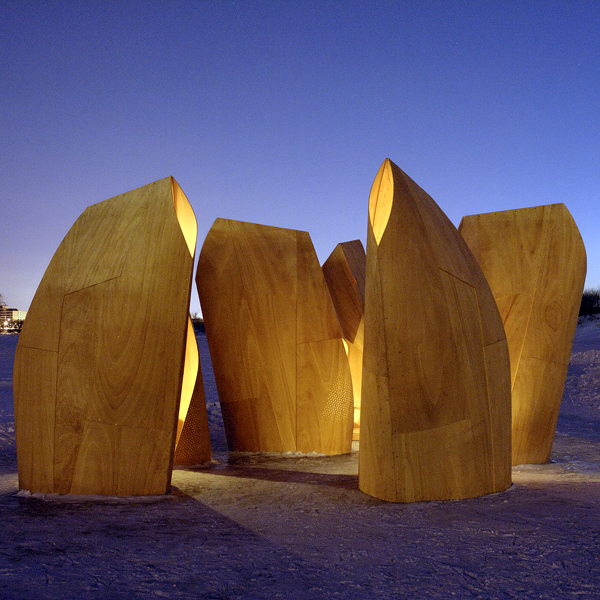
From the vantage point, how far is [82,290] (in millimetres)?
4703

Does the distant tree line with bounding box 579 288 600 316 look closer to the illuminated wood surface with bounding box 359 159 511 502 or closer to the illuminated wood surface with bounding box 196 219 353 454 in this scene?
the illuminated wood surface with bounding box 196 219 353 454

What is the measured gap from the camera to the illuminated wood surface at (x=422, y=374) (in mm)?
4078

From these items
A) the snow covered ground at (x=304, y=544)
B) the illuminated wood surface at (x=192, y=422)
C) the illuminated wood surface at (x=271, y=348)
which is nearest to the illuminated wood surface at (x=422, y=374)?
the snow covered ground at (x=304, y=544)

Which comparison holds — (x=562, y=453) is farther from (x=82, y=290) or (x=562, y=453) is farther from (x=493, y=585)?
(x=82, y=290)

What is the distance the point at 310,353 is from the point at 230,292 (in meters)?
1.48

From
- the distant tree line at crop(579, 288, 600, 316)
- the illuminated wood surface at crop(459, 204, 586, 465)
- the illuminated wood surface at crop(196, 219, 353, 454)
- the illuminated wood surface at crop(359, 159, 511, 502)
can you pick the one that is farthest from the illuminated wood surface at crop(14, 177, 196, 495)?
the distant tree line at crop(579, 288, 600, 316)

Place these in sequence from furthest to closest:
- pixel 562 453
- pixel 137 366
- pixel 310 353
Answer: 1. pixel 310 353
2. pixel 562 453
3. pixel 137 366

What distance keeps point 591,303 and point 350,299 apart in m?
20.3

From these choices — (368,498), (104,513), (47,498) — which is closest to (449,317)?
(368,498)

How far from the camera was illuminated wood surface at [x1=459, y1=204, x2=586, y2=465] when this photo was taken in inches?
238

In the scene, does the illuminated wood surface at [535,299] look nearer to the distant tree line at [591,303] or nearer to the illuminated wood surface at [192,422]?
the illuminated wood surface at [192,422]

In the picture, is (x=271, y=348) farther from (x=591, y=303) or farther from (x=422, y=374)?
(x=591, y=303)

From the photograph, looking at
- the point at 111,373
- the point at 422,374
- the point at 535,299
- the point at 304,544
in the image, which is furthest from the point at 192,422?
the point at 535,299

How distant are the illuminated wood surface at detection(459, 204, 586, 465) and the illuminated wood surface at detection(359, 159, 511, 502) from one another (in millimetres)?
1700
